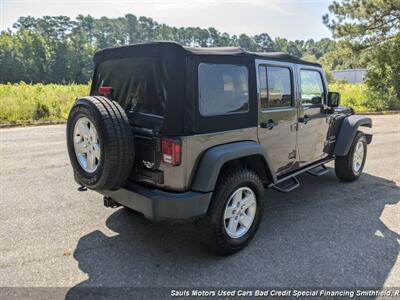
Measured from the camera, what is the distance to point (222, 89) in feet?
10.1

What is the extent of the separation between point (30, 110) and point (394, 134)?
12.4 m

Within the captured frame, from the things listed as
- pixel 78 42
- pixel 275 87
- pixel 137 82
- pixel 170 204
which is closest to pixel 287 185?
pixel 275 87

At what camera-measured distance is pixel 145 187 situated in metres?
2.98

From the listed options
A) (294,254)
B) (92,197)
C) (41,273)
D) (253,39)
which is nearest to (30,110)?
(92,197)

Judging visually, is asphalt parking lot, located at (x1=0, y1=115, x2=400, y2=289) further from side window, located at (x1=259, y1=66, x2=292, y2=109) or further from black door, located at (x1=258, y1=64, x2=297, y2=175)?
side window, located at (x1=259, y1=66, x2=292, y2=109)

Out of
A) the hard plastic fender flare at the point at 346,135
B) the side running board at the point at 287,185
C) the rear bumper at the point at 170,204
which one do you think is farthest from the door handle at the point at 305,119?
the rear bumper at the point at 170,204

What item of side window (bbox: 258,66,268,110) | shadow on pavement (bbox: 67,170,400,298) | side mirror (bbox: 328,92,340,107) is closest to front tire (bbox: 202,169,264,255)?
shadow on pavement (bbox: 67,170,400,298)

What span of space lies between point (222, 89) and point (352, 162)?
123 inches

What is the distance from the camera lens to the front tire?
2.95m

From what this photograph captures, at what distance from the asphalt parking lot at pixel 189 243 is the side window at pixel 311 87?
1399mm

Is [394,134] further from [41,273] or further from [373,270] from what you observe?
[41,273]

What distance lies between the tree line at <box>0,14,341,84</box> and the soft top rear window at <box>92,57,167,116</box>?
19476 millimetres

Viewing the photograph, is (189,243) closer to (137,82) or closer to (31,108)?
(137,82)

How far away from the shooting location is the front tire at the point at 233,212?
2947 mm
